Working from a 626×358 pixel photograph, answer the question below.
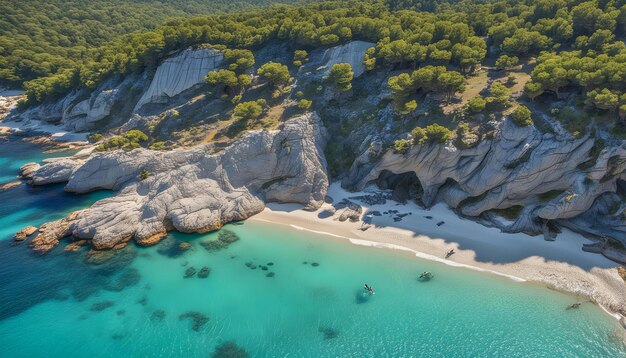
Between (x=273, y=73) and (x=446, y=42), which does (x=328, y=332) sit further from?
(x=446, y=42)

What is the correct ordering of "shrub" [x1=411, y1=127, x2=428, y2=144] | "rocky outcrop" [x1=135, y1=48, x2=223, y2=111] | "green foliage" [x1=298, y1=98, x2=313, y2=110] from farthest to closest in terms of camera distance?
"rocky outcrop" [x1=135, y1=48, x2=223, y2=111]
"green foliage" [x1=298, y1=98, x2=313, y2=110]
"shrub" [x1=411, y1=127, x2=428, y2=144]

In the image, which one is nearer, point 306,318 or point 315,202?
point 306,318

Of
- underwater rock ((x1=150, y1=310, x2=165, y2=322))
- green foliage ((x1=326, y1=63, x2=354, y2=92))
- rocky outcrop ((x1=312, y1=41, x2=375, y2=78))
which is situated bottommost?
underwater rock ((x1=150, y1=310, x2=165, y2=322))

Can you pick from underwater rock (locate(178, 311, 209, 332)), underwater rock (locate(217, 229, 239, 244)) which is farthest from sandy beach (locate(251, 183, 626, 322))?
underwater rock (locate(178, 311, 209, 332))

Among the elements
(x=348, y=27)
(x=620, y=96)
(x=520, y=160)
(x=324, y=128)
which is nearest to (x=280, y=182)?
(x=324, y=128)

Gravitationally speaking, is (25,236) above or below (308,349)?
below

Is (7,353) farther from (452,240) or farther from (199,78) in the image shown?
(199,78)

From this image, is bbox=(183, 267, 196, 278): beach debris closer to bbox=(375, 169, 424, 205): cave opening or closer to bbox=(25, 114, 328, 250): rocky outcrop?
bbox=(25, 114, 328, 250): rocky outcrop
